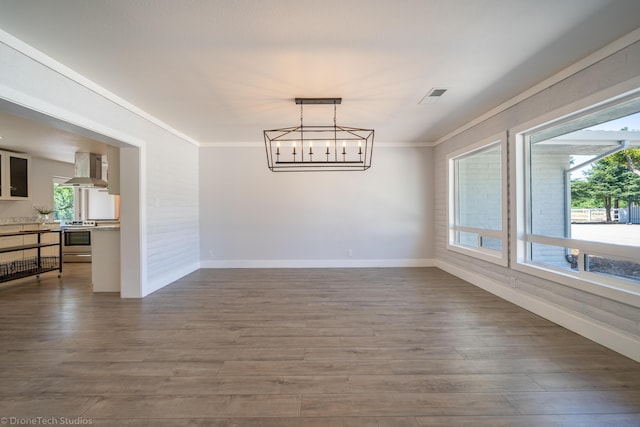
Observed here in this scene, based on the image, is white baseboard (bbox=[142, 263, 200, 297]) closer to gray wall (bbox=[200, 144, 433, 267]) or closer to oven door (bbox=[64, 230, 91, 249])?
gray wall (bbox=[200, 144, 433, 267])

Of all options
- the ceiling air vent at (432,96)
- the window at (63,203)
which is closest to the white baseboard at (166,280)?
the ceiling air vent at (432,96)

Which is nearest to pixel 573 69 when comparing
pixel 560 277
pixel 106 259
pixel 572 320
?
pixel 560 277

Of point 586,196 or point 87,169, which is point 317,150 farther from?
point 87,169

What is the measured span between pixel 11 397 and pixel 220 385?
4.52 feet

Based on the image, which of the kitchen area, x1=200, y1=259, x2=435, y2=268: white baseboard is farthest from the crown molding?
the kitchen area

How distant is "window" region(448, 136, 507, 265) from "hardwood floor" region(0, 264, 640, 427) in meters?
0.96

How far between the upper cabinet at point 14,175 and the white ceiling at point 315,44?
4779 mm

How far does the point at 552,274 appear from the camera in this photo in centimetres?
298

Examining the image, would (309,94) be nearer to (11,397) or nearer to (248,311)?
(248,311)

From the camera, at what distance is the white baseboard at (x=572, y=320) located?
226cm

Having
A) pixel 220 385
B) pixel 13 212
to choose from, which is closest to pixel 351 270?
pixel 220 385

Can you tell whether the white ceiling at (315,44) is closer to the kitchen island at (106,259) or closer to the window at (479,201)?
the window at (479,201)

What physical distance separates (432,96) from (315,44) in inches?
73.6

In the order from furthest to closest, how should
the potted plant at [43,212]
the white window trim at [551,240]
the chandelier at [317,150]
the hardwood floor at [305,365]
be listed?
1. the potted plant at [43,212]
2. the chandelier at [317,150]
3. the white window trim at [551,240]
4. the hardwood floor at [305,365]
